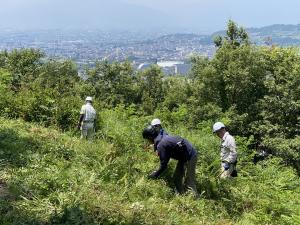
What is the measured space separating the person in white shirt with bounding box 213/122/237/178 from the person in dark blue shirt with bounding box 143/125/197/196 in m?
1.25

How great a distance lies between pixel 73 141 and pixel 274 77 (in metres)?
23.9

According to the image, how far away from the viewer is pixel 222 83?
111ft

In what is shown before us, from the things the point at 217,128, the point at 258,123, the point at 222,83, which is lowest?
the point at 258,123

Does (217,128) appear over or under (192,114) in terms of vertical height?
over

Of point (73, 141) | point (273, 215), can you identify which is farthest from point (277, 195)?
point (73, 141)

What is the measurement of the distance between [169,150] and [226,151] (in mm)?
1996

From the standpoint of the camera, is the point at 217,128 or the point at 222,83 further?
the point at 222,83

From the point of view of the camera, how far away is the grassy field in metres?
6.23

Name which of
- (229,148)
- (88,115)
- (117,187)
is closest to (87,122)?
(88,115)

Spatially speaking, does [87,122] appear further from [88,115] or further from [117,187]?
[117,187]

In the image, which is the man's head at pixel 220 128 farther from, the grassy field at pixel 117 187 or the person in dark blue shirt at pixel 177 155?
the person in dark blue shirt at pixel 177 155

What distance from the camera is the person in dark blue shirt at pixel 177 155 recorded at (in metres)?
7.82

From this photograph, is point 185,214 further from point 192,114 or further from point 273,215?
point 192,114

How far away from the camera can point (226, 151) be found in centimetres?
942
